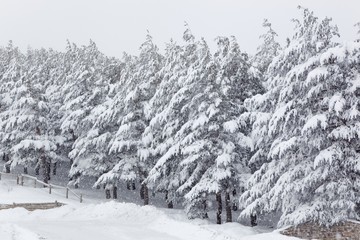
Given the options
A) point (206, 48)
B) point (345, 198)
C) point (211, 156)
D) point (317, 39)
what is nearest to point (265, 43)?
point (206, 48)

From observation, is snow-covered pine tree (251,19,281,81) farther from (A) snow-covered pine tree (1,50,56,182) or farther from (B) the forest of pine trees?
(A) snow-covered pine tree (1,50,56,182)

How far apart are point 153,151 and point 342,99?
49.5 ft

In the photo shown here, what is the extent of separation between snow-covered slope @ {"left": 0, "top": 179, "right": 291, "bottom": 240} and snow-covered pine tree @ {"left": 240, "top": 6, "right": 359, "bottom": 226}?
7.94 ft

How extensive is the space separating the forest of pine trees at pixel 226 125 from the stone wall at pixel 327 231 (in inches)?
16.2

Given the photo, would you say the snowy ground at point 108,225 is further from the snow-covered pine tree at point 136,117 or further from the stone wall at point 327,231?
the snow-covered pine tree at point 136,117

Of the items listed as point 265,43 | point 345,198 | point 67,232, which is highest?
point 265,43

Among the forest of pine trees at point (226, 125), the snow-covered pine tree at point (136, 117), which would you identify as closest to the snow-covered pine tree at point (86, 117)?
the forest of pine trees at point (226, 125)

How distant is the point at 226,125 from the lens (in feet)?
82.6

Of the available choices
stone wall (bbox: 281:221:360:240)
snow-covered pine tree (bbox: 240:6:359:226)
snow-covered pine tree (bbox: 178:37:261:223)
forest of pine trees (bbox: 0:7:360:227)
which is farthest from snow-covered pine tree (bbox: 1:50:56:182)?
stone wall (bbox: 281:221:360:240)

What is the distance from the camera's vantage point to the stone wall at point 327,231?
18375 mm

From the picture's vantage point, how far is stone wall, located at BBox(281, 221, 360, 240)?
1838 cm

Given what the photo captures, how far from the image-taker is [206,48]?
27.4 m

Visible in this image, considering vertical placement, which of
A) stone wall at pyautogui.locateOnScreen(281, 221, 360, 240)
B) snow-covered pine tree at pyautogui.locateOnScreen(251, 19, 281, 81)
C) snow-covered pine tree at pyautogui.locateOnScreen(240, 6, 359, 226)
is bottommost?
stone wall at pyautogui.locateOnScreen(281, 221, 360, 240)

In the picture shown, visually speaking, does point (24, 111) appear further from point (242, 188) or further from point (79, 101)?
point (242, 188)
